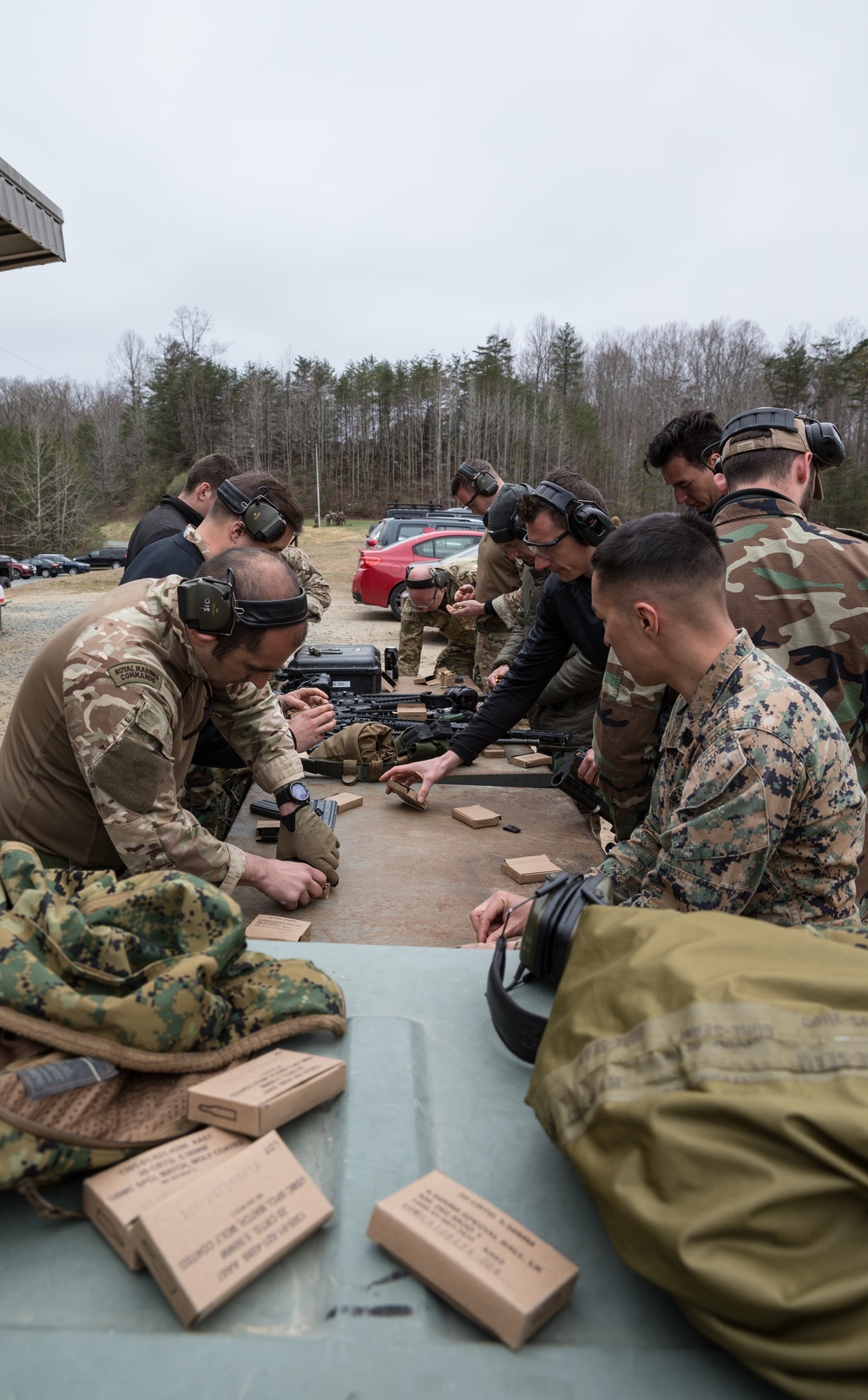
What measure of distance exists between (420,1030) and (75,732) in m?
1.26

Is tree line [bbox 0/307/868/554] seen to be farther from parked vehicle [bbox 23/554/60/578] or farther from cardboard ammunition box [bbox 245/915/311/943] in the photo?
cardboard ammunition box [bbox 245/915/311/943]

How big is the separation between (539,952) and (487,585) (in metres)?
5.49

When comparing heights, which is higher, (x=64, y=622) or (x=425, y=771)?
(x=425, y=771)

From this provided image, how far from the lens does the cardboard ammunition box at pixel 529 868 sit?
113 inches

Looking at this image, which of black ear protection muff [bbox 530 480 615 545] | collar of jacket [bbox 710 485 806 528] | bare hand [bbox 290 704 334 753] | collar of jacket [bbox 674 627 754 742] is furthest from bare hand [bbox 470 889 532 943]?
bare hand [bbox 290 704 334 753]

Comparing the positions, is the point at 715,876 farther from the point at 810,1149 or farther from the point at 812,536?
the point at 812,536

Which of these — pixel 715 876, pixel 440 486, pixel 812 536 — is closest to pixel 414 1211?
pixel 715 876

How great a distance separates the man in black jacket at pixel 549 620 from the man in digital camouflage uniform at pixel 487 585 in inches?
74.6

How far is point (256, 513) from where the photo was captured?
3602 mm

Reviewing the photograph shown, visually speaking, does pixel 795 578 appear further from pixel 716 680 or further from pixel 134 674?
pixel 134 674

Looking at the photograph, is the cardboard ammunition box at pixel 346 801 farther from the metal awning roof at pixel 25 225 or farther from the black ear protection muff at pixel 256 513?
the metal awning roof at pixel 25 225

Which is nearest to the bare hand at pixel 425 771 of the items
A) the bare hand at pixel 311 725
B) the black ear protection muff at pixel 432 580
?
the bare hand at pixel 311 725

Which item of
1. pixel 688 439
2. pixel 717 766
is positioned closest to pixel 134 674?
pixel 717 766

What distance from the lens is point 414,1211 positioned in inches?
39.8
